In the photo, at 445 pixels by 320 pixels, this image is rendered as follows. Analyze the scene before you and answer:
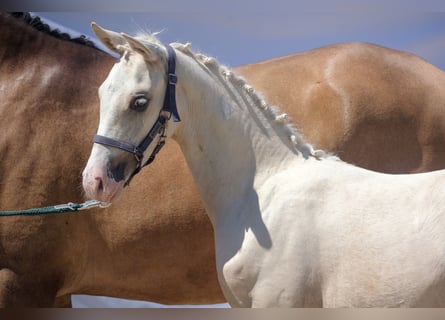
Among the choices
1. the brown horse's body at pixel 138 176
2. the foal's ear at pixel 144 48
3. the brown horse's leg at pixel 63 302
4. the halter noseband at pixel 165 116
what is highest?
the foal's ear at pixel 144 48

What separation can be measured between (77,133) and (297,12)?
1296 mm

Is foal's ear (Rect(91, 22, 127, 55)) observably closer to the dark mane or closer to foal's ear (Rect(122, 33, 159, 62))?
foal's ear (Rect(122, 33, 159, 62))

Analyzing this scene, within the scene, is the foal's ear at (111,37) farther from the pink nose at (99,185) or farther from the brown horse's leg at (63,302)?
the brown horse's leg at (63,302)

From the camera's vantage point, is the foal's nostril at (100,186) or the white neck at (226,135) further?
the white neck at (226,135)

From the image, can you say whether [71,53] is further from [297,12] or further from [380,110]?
[380,110]

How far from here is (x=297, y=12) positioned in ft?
10.3

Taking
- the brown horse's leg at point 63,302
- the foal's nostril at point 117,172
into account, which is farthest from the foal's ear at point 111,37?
the brown horse's leg at point 63,302

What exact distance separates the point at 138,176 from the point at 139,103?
39.7 inches

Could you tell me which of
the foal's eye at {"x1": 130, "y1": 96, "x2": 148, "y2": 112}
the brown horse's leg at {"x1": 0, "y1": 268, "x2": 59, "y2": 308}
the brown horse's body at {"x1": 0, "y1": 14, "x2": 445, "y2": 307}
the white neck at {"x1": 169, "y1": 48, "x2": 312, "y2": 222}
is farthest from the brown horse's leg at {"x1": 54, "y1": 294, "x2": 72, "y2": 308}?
the foal's eye at {"x1": 130, "y1": 96, "x2": 148, "y2": 112}

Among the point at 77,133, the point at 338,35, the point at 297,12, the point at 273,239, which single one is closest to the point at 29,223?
the point at 77,133

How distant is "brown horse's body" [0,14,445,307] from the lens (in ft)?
10.4

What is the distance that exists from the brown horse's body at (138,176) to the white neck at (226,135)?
737 mm

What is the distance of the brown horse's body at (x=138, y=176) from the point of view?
124 inches

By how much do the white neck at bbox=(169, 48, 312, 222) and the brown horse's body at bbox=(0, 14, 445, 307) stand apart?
74cm
